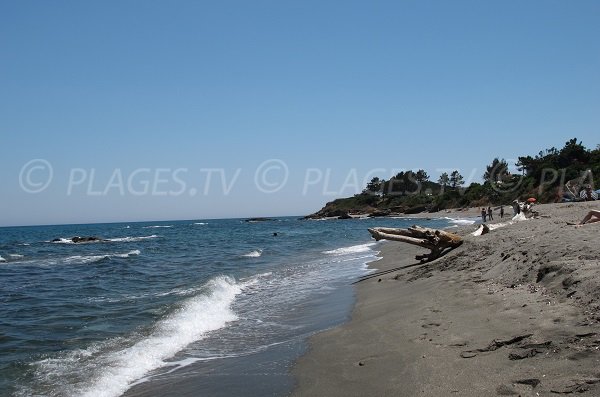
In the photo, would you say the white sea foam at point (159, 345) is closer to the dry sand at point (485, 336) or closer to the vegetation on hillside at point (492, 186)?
the dry sand at point (485, 336)

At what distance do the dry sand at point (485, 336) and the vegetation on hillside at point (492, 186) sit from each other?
42391 mm

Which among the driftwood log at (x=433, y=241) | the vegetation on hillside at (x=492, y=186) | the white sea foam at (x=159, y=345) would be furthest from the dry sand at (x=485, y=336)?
the vegetation on hillside at (x=492, y=186)

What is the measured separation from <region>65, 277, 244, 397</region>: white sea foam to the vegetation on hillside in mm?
43363

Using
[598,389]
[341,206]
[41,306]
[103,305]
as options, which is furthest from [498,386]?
[341,206]

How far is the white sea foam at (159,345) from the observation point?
719 centimetres

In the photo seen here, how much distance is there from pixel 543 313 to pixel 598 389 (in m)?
2.48

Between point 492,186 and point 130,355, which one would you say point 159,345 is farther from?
point 492,186

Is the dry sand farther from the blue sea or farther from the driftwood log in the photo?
the driftwood log

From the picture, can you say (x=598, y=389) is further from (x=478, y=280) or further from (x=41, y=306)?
(x=41, y=306)

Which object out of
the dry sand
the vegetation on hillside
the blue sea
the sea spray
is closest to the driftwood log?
the blue sea

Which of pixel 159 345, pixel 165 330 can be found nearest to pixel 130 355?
pixel 159 345

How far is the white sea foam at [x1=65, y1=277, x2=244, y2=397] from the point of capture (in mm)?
7189

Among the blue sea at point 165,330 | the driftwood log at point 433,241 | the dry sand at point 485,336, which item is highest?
the driftwood log at point 433,241

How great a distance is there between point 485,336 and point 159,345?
20.1 ft
